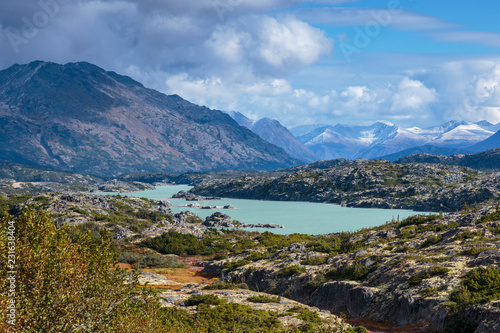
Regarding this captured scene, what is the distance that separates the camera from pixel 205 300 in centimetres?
3014

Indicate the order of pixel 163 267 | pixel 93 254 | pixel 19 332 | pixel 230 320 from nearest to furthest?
pixel 19 332 < pixel 93 254 < pixel 230 320 < pixel 163 267

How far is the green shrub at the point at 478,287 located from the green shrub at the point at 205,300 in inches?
615

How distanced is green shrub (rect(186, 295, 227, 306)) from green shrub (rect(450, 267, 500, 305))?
615 inches

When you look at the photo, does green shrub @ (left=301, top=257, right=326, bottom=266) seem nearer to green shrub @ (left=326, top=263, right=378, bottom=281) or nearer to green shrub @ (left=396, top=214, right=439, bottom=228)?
green shrub @ (left=326, top=263, right=378, bottom=281)

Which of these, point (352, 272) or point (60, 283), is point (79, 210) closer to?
point (352, 272)

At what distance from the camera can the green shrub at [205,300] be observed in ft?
97.8

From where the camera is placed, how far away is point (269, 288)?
40.1 metres

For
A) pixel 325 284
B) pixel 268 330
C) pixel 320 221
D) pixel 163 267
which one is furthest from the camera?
pixel 320 221

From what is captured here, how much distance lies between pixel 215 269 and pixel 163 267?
27.7ft

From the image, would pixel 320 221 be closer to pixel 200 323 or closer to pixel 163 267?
pixel 163 267

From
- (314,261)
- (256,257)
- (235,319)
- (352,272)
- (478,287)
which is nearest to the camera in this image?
(478,287)

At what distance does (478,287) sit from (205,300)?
1813cm

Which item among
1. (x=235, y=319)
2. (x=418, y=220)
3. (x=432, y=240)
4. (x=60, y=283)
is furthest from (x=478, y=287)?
(x=418, y=220)

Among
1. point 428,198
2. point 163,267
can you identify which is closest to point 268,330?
point 163,267
